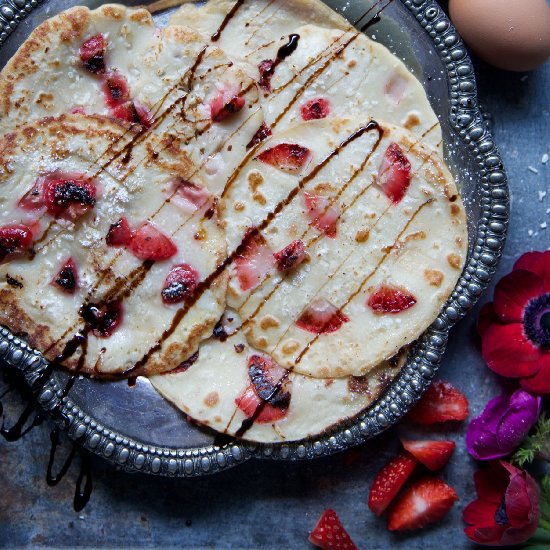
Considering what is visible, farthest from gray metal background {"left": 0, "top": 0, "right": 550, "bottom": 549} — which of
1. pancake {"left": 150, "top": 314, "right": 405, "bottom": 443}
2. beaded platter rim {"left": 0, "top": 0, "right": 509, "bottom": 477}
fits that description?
pancake {"left": 150, "top": 314, "right": 405, "bottom": 443}

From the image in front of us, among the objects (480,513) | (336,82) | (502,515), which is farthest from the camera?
(480,513)

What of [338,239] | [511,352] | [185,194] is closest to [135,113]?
[185,194]

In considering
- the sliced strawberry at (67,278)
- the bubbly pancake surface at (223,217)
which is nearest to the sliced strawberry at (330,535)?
the bubbly pancake surface at (223,217)

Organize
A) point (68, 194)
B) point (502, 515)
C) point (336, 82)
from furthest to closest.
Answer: point (502, 515), point (336, 82), point (68, 194)

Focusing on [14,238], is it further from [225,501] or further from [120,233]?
[225,501]

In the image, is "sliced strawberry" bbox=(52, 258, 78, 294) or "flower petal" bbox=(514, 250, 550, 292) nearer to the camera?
"sliced strawberry" bbox=(52, 258, 78, 294)

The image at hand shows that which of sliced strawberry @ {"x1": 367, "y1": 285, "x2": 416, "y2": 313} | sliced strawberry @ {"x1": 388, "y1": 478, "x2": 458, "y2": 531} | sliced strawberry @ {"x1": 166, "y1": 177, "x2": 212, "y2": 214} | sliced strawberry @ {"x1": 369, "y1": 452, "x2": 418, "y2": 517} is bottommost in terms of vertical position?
sliced strawberry @ {"x1": 388, "y1": 478, "x2": 458, "y2": 531}

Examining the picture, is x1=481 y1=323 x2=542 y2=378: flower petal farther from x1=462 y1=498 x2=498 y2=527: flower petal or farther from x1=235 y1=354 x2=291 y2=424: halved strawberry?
x1=235 y1=354 x2=291 y2=424: halved strawberry

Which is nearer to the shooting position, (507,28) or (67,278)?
(67,278)
